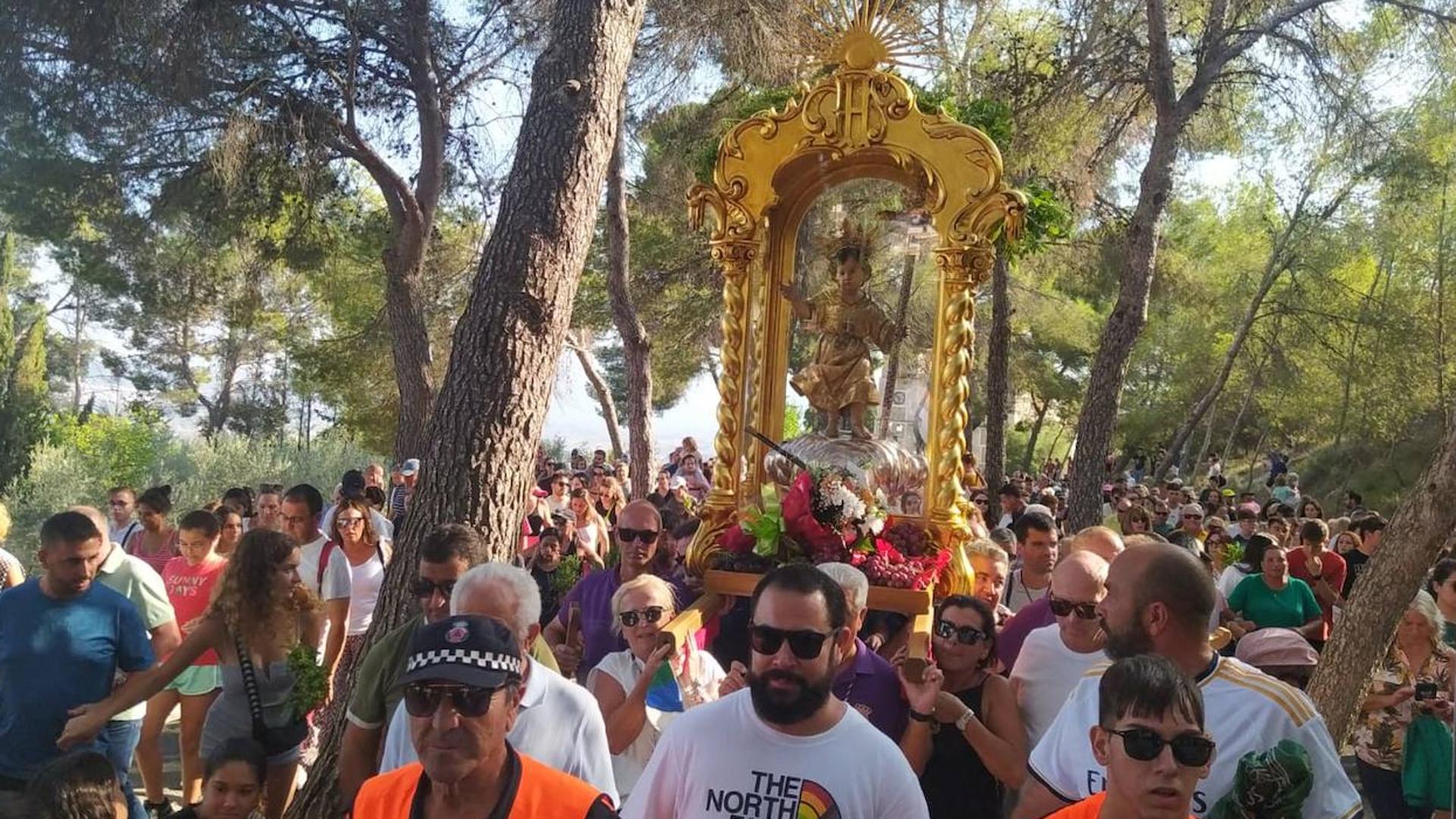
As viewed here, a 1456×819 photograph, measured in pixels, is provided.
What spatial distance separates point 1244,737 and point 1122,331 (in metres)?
8.20

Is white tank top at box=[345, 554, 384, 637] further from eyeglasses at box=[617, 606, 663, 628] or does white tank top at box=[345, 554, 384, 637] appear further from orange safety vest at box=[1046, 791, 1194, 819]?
orange safety vest at box=[1046, 791, 1194, 819]

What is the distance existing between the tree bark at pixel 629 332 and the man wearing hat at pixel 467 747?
966 centimetres

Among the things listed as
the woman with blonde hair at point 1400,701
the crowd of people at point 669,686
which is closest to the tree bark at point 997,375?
the crowd of people at point 669,686

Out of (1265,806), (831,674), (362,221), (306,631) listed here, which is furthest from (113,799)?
(362,221)

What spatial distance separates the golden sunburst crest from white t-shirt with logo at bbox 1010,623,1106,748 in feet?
11.9

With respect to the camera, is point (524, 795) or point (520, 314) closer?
point (524, 795)

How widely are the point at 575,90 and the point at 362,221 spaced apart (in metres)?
10.5

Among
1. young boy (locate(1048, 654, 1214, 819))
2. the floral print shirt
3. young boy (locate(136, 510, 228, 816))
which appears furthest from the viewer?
young boy (locate(136, 510, 228, 816))

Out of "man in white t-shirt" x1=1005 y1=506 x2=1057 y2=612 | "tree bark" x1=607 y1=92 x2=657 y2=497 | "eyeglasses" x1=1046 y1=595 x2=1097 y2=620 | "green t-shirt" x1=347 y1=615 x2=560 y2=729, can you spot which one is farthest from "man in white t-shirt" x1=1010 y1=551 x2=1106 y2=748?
"tree bark" x1=607 y1=92 x2=657 y2=497

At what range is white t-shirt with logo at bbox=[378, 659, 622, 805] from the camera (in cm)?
305

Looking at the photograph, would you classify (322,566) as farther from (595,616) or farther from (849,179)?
(849,179)

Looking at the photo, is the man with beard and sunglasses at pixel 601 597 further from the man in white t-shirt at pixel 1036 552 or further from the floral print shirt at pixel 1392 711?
the floral print shirt at pixel 1392 711

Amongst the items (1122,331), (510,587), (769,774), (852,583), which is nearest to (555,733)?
(510,587)

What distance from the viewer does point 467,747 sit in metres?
2.30
